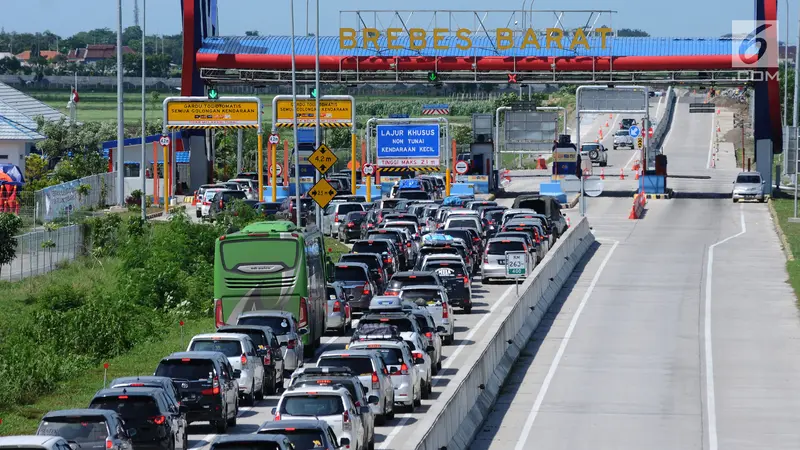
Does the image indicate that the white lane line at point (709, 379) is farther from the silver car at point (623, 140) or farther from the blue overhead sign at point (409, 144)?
the silver car at point (623, 140)

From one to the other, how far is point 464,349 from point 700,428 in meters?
10.0

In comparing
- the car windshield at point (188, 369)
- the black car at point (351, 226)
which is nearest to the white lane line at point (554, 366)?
the car windshield at point (188, 369)

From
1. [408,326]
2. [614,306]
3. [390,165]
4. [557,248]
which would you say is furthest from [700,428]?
[390,165]

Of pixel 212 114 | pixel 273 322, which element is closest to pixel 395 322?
pixel 273 322

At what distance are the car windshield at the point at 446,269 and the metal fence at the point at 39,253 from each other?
47.2 feet

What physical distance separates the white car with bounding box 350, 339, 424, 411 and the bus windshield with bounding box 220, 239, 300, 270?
610 cm

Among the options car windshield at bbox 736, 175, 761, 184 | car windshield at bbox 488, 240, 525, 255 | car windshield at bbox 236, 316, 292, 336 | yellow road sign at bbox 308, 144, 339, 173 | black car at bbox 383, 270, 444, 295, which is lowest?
car windshield at bbox 236, 316, 292, 336

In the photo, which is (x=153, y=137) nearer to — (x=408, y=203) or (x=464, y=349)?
(x=408, y=203)

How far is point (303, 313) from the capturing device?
1346 inches

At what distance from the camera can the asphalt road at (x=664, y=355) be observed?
27.7m

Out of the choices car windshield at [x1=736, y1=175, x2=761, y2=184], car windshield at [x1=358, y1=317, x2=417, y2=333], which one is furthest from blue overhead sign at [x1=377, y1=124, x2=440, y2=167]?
car windshield at [x1=358, y1=317, x2=417, y2=333]

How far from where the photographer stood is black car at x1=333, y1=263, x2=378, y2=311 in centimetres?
4241

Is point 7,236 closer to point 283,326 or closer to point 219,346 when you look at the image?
point 283,326

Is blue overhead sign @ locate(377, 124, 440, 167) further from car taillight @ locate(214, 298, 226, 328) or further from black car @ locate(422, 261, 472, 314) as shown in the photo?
car taillight @ locate(214, 298, 226, 328)
